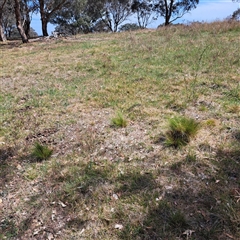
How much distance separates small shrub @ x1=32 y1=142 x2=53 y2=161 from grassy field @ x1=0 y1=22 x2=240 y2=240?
0.5 inches

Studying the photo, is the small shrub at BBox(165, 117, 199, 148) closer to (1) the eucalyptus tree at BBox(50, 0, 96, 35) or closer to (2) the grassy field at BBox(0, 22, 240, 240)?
(2) the grassy field at BBox(0, 22, 240, 240)

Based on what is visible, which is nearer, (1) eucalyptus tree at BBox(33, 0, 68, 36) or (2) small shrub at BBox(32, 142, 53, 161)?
(2) small shrub at BBox(32, 142, 53, 161)

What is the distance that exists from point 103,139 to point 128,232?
1300 mm

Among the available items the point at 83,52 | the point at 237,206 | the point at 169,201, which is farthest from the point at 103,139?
the point at 83,52

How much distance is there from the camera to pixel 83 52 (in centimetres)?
736

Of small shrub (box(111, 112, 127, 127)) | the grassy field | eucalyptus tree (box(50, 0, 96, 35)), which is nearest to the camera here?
the grassy field

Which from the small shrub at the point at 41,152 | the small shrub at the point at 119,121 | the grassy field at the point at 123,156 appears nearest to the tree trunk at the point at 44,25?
the grassy field at the point at 123,156

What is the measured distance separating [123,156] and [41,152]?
0.94m

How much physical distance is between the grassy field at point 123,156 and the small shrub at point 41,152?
12 mm

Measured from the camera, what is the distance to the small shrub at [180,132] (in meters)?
2.46

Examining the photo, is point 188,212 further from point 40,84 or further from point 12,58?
point 12,58

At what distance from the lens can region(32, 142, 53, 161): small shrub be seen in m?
2.51

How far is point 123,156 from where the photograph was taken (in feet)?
7.99

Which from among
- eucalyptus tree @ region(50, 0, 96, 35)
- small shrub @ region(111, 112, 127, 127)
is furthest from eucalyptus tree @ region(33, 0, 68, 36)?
small shrub @ region(111, 112, 127, 127)
